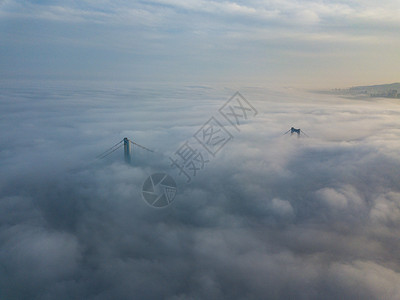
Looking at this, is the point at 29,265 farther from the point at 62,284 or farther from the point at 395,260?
the point at 395,260

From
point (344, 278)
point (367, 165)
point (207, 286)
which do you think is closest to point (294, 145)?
point (367, 165)

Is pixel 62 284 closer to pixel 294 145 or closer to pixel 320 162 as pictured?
pixel 320 162

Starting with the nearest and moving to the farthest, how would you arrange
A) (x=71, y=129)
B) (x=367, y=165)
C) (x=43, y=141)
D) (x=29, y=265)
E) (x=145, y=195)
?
1. (x=29, y=265)
2. (x=145, y=195)
3. (x=367, y=165)
4. (x=43, y=141)
5. (x=71, y=129)

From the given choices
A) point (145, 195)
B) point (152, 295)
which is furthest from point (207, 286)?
point (145, 195)

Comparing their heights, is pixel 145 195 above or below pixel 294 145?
below

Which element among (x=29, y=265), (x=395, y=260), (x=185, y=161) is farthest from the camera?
(x=185, y=161)

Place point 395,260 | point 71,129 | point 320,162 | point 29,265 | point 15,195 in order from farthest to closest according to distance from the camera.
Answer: point 71,129 → point 320,162 → point 15,195 → point 395,260 → point 29,265

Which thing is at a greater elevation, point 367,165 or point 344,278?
point 367,165

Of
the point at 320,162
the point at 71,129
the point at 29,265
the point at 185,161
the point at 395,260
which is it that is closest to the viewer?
the point at 29,265

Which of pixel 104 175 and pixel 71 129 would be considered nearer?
pixel 104 175
